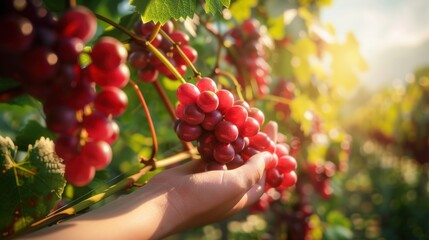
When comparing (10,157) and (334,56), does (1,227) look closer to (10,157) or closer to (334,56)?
(10,157)

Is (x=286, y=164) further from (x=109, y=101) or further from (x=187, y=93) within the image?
(x=109, y=101)

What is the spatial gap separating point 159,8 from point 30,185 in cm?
59

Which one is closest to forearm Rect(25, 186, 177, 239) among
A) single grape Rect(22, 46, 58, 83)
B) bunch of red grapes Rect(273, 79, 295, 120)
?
single grape Rect(22, 46, 58, 83)

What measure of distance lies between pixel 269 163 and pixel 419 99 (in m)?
5.77

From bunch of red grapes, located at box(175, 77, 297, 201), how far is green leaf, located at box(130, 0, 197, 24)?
199 millimetres

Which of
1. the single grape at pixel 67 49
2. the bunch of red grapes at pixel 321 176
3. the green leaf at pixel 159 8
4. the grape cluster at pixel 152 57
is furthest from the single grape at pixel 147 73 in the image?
the bunch of red grapes at pixel 321 176

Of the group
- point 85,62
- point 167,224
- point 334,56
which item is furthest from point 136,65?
point 334,56

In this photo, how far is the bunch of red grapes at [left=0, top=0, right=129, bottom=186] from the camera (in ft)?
1.87

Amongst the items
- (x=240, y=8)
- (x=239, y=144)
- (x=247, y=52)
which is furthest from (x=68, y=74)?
(x=240, y=8)

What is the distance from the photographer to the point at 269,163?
1.24m

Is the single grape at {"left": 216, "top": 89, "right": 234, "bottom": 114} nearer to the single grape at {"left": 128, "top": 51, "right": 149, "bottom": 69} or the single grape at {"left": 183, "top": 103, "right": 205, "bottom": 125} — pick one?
the single grape at {"left": 183, "top": 103, "right": 205, "bottom": 125}

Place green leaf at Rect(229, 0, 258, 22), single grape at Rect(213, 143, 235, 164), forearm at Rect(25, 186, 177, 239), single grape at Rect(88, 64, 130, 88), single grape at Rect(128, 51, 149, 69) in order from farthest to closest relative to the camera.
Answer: green leaf at Rect(229, 0, 258, 22) < single grape at Rect(128, 51, 149, 69) < single grape at Rect(213, 143, 235, 164) < forearm at Rect(25, 186, 177, 239) < single grape at Rect(88, 64, 130, 88)

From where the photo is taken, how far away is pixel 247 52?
208 cm

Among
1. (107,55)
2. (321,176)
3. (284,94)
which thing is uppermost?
(107,55)
